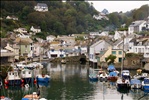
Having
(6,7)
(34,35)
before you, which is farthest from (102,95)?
(6,7)

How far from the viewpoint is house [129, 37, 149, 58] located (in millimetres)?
45812

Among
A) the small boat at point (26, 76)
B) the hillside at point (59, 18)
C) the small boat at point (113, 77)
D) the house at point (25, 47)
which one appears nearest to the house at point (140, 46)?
the small boat at point (113, 77)

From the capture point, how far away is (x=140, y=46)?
4712 cm

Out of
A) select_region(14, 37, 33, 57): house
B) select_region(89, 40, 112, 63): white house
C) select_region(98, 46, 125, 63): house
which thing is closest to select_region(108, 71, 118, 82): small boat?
select_region(98, 46, 125, 63): house

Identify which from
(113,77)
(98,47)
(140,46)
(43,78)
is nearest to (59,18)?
(98,47)

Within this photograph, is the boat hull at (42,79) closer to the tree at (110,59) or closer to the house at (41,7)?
the tree at (110,59)

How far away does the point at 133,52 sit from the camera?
4759 centimetres

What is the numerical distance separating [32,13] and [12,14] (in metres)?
5.06

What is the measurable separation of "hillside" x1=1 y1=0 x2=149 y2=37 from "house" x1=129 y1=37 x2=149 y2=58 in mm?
31625

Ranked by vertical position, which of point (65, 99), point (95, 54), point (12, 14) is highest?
point (12, 14)

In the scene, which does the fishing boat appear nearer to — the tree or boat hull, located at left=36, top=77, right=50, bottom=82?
boat hull, located at left=36, top=77, right=50, bottom=82

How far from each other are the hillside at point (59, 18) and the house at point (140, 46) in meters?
31.6

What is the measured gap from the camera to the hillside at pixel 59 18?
84750 millimetres

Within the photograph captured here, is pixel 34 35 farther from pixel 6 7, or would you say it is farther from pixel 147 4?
pixel 147 4
